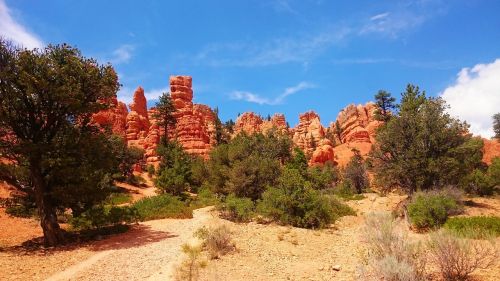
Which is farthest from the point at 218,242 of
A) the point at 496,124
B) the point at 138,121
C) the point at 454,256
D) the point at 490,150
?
the point at 496,124

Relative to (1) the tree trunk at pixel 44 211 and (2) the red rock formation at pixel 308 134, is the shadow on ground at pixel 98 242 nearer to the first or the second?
(1) the tree trunk at pixel 44 211

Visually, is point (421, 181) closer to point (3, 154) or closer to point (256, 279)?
point (256, 279)

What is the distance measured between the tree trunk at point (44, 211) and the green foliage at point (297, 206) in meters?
11.1

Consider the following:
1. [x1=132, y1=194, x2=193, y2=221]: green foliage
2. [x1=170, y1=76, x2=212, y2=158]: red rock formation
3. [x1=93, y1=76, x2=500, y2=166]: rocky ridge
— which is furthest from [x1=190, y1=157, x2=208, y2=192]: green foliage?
[x1=170, y1=76, x2=212, y2=158]: red rock formation

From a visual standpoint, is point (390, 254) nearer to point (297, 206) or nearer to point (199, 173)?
point (297, 206)

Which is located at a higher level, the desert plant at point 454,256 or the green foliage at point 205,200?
the green foliage at point 205,200

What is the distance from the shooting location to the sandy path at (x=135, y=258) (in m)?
10.7

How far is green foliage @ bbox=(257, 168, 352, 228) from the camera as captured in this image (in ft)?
67.1

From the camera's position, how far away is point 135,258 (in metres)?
12.8

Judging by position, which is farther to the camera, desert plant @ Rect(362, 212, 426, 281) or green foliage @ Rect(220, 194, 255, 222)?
green foliage @ Rect(220, 194, 255, 222)

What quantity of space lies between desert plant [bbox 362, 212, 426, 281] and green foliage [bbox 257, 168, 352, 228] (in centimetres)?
1030

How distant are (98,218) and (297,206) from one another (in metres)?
10.6

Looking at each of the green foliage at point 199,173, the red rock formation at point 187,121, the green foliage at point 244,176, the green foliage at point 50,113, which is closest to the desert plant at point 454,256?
the green foliage at point 50,113

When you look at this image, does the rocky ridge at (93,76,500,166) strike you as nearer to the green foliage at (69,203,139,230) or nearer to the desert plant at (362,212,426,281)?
the green foliage at (69,203,139,230)
